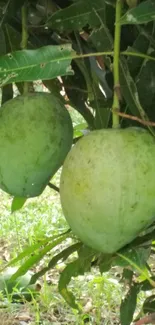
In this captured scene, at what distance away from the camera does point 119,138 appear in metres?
0.66

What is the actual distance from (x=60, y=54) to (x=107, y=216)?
192mm

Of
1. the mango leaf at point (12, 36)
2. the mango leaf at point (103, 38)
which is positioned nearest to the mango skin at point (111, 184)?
the mango leaf at point (103, 38)

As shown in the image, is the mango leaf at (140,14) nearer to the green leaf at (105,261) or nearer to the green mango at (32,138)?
the green mango at (32,138)

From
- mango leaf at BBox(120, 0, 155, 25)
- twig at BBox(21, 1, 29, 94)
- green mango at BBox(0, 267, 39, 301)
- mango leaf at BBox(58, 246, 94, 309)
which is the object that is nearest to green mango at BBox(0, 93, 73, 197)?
twig at BBox(21, 1, 29, 94)

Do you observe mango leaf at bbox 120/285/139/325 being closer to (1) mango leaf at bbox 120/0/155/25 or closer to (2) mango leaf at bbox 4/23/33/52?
(2) mango leaf at bbox 4/23/33/52

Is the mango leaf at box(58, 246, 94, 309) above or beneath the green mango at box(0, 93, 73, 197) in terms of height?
beneath

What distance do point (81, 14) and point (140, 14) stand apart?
0.52 feet

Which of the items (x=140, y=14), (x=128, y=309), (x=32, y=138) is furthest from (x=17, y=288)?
(x=140, y=14)

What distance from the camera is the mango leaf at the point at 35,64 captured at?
655 mm

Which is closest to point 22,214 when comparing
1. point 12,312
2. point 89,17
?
point 12,312

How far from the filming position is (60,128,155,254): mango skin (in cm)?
64

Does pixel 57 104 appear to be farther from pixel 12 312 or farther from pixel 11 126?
pixel 12 312

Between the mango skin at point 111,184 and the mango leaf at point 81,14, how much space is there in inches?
8.6

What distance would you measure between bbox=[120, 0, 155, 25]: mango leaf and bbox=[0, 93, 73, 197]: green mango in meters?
0.16
